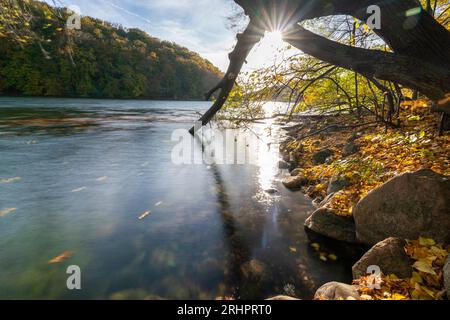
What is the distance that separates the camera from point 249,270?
5035mm

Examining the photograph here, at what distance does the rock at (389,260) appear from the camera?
372 cm

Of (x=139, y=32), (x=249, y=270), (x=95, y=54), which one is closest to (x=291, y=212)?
(x=249, y=270)

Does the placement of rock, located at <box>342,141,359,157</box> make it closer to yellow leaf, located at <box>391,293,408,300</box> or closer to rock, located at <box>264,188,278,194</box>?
rock, located at <box>264,188,278,194</box>

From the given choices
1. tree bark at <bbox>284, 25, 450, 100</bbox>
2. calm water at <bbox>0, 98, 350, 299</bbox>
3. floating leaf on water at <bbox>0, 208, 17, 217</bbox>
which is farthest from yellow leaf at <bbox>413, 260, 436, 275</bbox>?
floating leaf on water at <bbox>0, 208, 17, 217</bbox>

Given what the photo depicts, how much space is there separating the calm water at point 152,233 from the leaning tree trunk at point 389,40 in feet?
12.7

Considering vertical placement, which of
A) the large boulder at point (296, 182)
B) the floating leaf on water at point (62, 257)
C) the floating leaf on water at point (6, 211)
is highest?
the large boulder at point (296, 182)

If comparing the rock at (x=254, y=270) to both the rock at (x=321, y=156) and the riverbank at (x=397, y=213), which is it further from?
the rock at (x=321, y=156)

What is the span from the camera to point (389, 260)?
385 centimetres

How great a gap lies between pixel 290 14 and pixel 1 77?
79903 mm

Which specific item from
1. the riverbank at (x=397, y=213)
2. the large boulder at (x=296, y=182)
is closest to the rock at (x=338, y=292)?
the riverbank at (x=397, y=213)

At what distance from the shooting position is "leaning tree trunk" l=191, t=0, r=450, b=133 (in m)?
2.89

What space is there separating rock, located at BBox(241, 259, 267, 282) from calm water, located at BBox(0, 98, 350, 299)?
2cm

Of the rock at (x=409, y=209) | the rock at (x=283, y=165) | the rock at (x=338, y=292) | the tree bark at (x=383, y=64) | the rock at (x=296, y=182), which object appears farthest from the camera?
the rock at (x=283, y=165)
